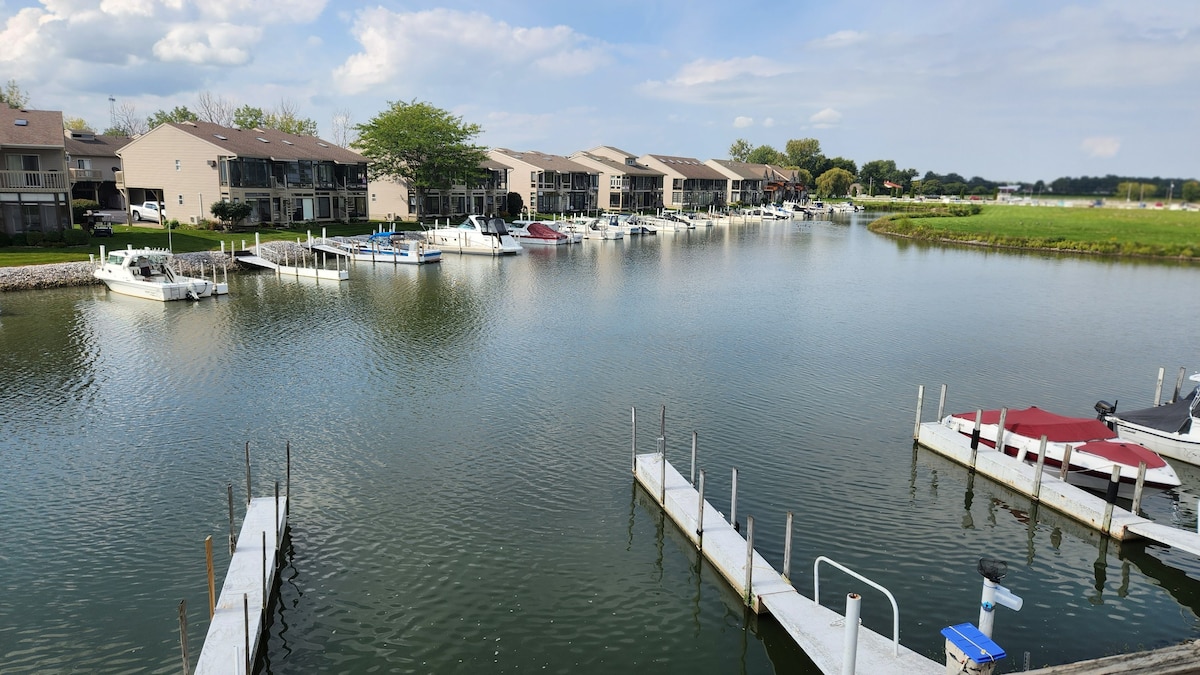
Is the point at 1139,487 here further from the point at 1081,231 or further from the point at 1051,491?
the point at 1081,231

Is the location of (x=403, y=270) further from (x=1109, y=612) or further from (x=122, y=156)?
(x=1109, y=612)

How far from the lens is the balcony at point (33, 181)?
53.4 m

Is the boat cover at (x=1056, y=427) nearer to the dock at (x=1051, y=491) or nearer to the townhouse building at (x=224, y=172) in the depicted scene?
the dock at (x=1051, y=491)

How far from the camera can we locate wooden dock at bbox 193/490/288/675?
12375 millimetres

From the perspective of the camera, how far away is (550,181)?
395ft

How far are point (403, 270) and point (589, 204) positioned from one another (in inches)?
2826

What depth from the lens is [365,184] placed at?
283 ft

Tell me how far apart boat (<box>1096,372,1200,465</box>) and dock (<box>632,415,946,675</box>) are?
1475 centimetres

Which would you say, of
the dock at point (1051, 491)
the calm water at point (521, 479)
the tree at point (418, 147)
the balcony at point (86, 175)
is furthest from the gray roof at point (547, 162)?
the dock at point (1051, 491)

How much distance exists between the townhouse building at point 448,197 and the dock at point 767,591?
78953 mm

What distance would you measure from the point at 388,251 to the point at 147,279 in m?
22.8

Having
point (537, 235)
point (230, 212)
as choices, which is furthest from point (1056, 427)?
point (537, 235)

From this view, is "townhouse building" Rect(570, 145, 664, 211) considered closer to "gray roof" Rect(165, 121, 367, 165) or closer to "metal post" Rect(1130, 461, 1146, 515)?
"gray roof" Rect(165, 121, 367, 165)

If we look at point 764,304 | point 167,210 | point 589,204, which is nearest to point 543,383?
point 764,304
